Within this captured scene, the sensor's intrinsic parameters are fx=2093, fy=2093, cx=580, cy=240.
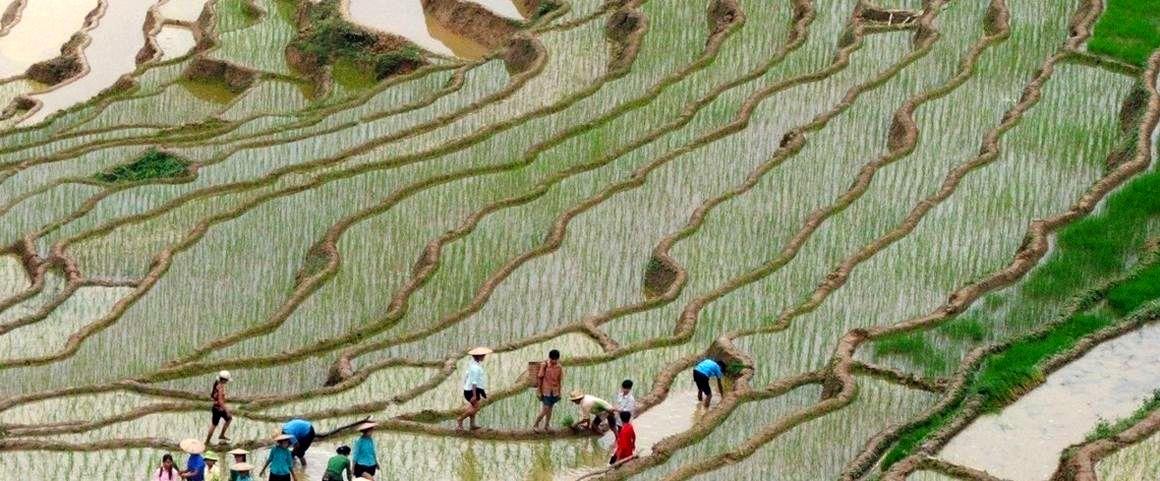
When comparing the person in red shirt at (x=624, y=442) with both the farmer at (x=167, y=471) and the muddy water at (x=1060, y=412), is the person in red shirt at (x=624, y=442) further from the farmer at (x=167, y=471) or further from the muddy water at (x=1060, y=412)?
the farmer at (x=167, y=471)

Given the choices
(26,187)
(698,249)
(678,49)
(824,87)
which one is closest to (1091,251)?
(698,249)

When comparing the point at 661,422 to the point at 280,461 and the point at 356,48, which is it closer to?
the point at 280,461

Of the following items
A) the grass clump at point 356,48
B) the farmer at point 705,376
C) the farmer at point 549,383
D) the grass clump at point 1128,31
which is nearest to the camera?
the farmer at point 549,383

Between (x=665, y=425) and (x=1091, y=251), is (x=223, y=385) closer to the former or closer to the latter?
(x=665, y=425)

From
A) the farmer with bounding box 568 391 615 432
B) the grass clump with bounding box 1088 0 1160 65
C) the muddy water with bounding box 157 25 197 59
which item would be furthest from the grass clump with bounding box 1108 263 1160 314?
the muddy water with bounding box 157 25 197 59

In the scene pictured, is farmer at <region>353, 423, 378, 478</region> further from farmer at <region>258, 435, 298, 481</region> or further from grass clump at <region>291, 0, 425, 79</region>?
grass clump at <region>291, 0, 425, 79</region>

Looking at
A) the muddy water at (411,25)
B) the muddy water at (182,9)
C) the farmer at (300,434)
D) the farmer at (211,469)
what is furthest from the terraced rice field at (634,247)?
the muddy water at (182,9)
